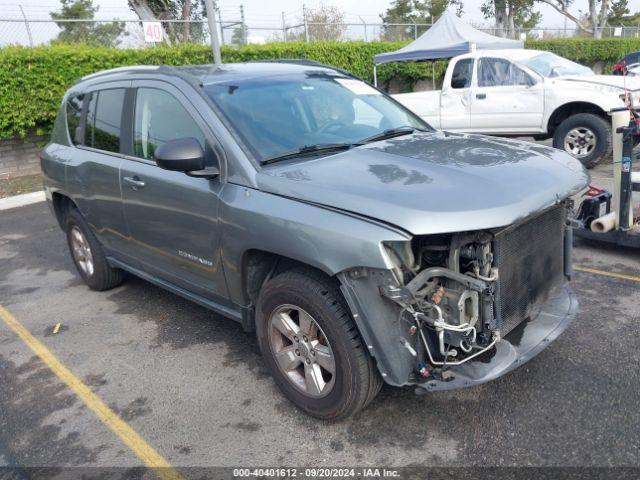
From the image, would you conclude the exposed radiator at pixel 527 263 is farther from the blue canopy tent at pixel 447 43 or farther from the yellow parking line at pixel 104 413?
the blue canopy tent at pixel 447 43

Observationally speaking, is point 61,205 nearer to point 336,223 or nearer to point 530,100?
point 336,223

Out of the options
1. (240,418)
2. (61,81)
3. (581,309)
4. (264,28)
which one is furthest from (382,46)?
(240,418)

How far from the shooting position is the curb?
1002 cm

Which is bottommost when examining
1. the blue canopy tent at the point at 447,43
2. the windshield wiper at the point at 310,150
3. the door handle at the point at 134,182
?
the door handle at the point at 134,182

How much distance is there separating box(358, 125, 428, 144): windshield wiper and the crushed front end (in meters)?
1.13

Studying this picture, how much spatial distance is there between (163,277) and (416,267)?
217 centimetres

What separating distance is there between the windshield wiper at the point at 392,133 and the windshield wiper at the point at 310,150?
17cm

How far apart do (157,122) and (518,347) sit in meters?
2.70

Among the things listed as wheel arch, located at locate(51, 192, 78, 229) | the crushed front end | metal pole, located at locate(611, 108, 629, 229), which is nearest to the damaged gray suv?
the crushed front end

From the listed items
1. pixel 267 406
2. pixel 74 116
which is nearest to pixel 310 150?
pixel 267 406

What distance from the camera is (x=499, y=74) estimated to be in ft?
33.6

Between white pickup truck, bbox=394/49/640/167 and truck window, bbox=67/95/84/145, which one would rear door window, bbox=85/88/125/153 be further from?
white pickup truck, bbox=394/49/640/167

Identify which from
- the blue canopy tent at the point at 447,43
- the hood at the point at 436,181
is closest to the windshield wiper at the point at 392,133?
the hood at the point at 436,181

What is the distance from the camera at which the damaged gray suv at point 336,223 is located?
2645 millimetres
